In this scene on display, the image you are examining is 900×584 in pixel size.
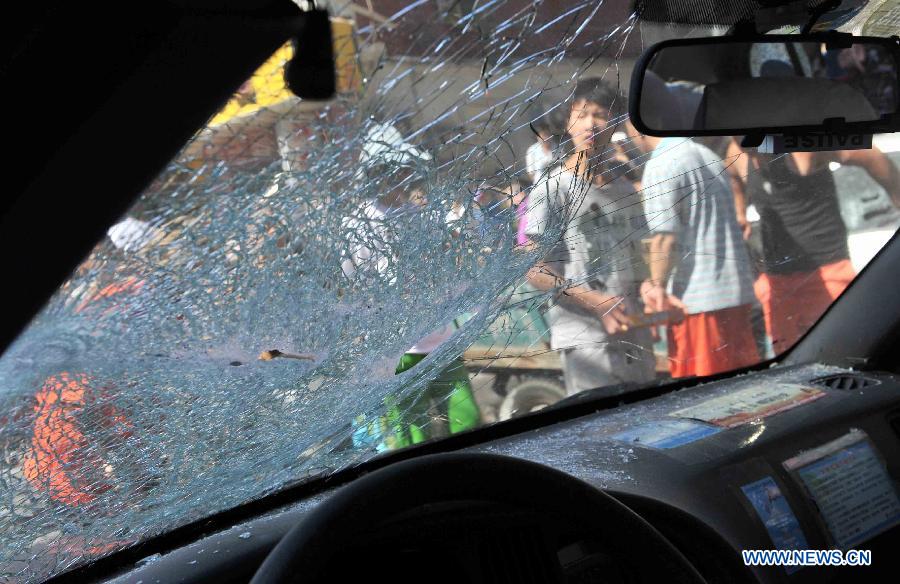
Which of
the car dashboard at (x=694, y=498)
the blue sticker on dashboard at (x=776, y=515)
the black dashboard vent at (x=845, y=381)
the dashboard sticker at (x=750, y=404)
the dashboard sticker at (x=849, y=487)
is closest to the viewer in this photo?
the car dashboard at (x=694, y=498)

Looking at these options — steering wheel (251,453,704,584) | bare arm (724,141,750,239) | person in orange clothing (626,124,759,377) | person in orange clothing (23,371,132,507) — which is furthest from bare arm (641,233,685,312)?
person in orange clothing (23,371,132,507)

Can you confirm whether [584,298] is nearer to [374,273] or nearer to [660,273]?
[660,273]

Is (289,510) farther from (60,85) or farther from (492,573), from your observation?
(60,85)

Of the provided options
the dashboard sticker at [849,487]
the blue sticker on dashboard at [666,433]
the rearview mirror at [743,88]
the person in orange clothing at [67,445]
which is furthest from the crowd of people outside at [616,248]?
the dashboard sticker at [849,487]

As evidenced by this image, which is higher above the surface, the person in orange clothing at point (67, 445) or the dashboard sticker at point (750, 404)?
the person in orange clothing at point (67, 445)

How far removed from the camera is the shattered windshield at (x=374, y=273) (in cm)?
168

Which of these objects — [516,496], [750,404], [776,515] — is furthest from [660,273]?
[516,496]

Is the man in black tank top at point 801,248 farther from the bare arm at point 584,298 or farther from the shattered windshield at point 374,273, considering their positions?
the bare arm at point 584,298

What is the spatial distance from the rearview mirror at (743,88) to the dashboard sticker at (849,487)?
2.79ft

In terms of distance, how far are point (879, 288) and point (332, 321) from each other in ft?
5.88

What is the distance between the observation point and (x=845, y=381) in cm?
267

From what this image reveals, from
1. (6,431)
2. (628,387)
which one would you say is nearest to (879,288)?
(628,387)

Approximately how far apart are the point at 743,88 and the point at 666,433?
2.95 ft

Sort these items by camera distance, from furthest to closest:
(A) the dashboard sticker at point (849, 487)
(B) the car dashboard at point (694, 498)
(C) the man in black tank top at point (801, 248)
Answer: (C) the man in black tank top at point (801, 248), (A) the dashboard sticker at point (849, 487), (B) the car dashboard at point (694, 498)
